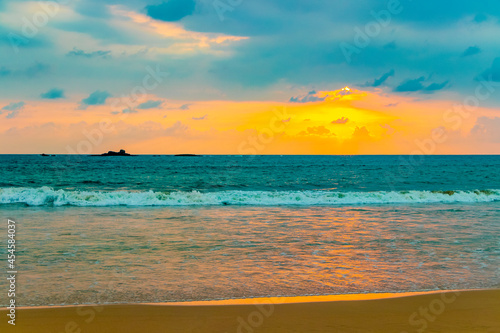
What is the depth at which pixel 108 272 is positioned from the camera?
28.2 ft

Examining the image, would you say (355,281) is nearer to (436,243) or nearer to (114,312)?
(114,312)

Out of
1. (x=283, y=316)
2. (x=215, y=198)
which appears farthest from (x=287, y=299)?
(x=215, y=198)

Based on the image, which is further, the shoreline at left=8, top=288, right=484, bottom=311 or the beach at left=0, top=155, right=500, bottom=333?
the shoreline at left=8, top=288, right=484, bottom=311

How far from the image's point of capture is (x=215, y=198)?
1039 inches

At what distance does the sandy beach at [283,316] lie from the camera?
18.8ft

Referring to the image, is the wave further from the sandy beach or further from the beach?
the sandy beach

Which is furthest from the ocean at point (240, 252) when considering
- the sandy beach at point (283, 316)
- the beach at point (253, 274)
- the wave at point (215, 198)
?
the wave at point (215, 198)

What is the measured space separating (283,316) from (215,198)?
67.1ft

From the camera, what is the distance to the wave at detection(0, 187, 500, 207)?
2442 cm

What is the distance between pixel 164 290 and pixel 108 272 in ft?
6.14

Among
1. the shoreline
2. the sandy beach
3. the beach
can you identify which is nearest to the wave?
the beach

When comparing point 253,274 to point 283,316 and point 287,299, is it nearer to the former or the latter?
point 287,299

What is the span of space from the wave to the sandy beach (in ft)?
60.0

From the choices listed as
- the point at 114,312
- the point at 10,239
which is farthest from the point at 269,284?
the point at 10,239
